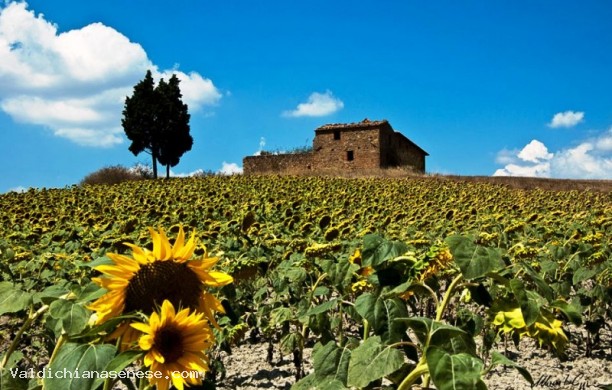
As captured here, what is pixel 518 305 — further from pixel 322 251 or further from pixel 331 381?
pixel 322 251

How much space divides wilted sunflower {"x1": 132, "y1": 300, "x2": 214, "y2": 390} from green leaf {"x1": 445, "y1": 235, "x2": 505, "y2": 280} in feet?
2.16

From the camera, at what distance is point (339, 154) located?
34906 millimetres

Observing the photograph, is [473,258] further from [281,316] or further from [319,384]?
[281,316]

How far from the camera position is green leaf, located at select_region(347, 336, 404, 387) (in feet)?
4.52

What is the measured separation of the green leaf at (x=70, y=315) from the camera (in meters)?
1.29

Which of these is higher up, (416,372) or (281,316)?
(416,372)

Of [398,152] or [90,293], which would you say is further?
[398,152]

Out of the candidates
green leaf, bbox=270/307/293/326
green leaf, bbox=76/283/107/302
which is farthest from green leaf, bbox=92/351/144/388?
green leaf, bbox=270/307/293/326

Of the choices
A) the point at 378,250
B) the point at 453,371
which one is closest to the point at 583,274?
the point at 378,250

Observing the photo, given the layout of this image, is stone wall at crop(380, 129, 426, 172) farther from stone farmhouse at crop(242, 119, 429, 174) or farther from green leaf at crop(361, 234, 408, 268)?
green leaf at crop(361, 234, 408, 268)

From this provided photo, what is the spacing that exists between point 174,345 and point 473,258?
766 mm

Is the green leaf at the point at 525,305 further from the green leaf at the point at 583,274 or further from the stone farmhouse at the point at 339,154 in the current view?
the stone farmhouse at the point at 339,154

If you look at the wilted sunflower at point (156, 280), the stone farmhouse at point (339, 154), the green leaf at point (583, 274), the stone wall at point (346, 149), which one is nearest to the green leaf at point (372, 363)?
the wilted sunflower at point (156, 280)

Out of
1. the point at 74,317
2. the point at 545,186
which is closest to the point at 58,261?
the point at 74,317
